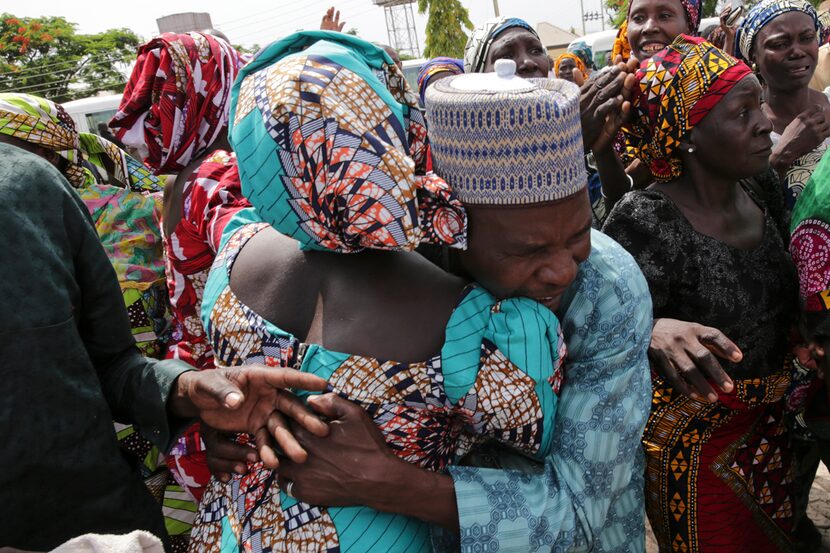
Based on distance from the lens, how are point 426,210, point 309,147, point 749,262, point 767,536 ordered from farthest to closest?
1. point 767,536
2. point 749,262
3. point 426,210
4. point 309,147

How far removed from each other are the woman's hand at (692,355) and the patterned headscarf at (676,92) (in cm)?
86

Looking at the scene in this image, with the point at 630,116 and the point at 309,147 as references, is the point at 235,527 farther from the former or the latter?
the point at 630,116

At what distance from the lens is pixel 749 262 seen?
236 cm

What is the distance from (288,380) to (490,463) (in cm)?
59

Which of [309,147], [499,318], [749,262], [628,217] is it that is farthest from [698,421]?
[309,147]

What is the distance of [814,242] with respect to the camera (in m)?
2.15

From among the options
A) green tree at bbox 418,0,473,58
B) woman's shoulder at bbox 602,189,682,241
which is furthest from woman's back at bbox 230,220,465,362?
green tree at bbox 418,0,473,58

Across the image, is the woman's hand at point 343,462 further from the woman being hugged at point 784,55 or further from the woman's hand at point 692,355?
the woman being hugged at point 784,55

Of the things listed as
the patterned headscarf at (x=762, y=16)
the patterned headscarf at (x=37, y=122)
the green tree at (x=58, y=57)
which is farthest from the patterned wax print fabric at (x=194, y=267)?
the green tree at (x=58, y=57)

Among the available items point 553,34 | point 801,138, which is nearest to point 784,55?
point 801,138

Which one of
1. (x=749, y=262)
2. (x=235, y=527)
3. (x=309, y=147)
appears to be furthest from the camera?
(x=749, y=262)

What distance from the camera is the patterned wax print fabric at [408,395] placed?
54.1 inches

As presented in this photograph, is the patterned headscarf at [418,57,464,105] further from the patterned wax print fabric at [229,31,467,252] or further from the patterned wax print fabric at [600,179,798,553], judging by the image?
the patterned wax print fabric at [229,31,467,252]

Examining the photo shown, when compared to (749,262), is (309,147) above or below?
above
